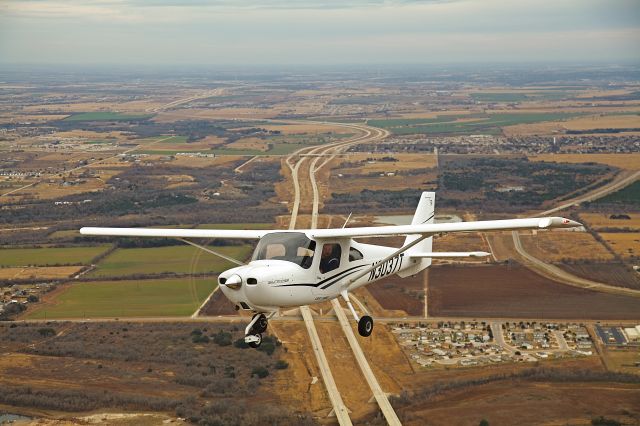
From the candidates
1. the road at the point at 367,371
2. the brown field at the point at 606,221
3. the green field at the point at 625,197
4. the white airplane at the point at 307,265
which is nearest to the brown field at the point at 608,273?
the brown field at the point at 606,221

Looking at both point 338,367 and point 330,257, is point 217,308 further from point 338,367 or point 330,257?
point 330,257

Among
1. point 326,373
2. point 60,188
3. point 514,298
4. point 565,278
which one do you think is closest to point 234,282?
point 326,373

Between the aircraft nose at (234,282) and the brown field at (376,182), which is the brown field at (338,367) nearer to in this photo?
the aircraft nose at (234,282)

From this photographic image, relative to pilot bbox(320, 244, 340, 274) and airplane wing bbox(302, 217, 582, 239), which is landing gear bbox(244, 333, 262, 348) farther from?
airplane wing bbox(302, 217, 582, 239)

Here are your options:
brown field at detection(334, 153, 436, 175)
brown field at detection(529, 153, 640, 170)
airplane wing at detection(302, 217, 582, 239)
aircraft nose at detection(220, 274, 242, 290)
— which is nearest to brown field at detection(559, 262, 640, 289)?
airplane wing at detection(302, 217, 582, 239)

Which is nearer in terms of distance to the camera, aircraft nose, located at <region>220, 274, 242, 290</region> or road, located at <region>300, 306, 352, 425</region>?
aircraft nose, located at <region>220, 274, 242, 290</region>

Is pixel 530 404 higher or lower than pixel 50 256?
higher

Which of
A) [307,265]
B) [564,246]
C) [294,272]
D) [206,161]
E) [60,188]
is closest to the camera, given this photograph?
[294,272]
